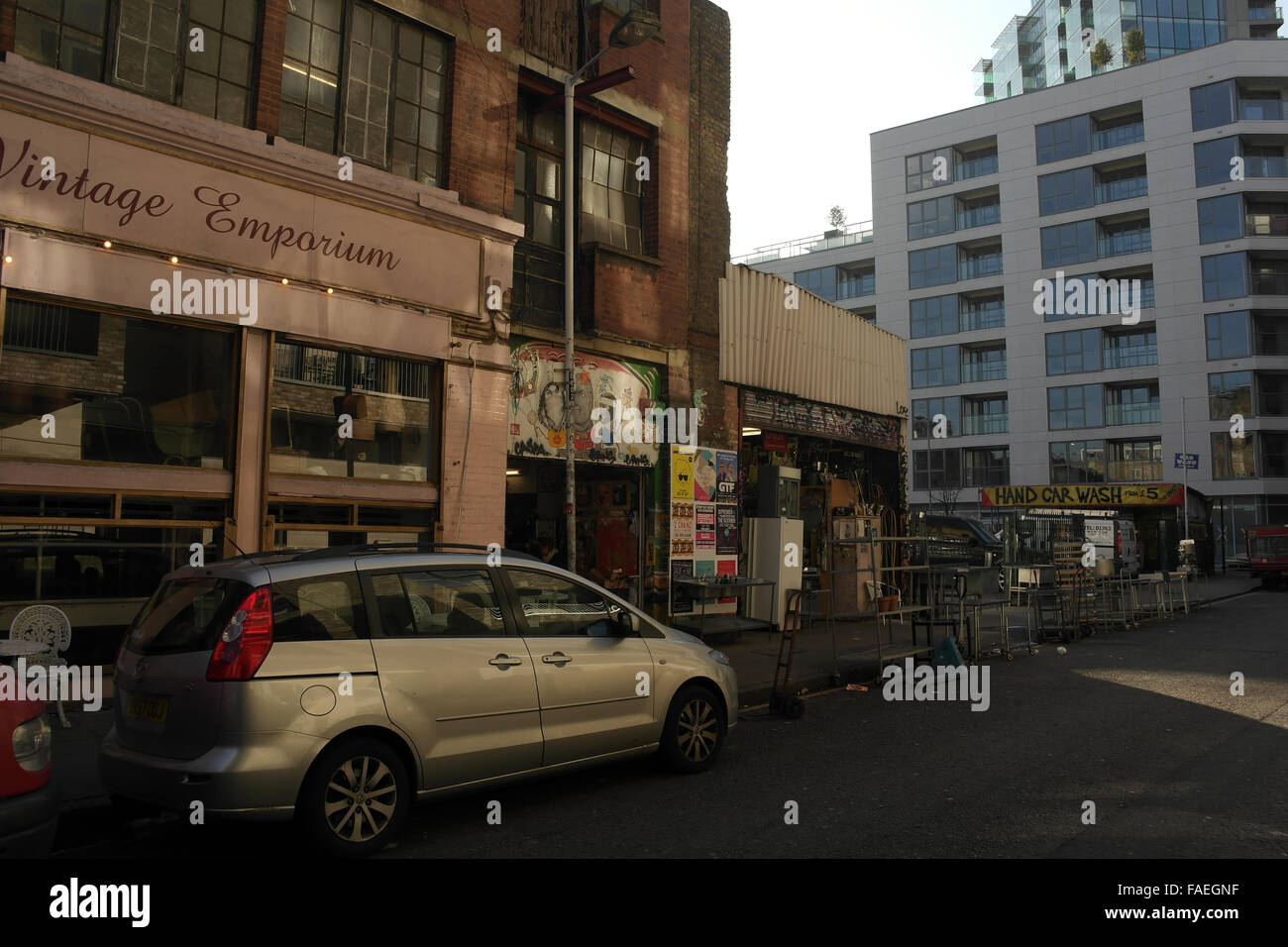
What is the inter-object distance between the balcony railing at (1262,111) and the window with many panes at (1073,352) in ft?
41.5

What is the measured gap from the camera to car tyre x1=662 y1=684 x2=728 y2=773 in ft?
21.4

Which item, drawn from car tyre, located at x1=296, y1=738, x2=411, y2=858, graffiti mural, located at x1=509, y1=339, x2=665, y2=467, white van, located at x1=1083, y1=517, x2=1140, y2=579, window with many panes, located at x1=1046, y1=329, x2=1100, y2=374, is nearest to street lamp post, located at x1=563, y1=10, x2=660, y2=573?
graffiti mural, located at x1=509, y1=339, x2=665, y2=467

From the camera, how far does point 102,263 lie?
8305 millimetres

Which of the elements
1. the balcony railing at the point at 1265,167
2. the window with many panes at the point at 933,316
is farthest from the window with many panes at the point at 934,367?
the balcony railing at the point at 1265,167

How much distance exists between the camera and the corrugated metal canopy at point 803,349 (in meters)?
15.3

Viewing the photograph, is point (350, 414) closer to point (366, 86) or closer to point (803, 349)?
point (366, 86)

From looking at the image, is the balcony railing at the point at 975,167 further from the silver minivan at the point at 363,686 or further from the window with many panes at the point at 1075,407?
the silver minivan at the point at 363,686

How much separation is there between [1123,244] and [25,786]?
2192 inches

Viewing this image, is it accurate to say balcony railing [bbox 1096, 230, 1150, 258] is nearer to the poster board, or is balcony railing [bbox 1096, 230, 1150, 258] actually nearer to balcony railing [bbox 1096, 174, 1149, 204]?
balcony railing [bbox 1096, 174, 1149, 204]

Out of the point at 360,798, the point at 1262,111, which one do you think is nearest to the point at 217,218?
the point at 360,798
